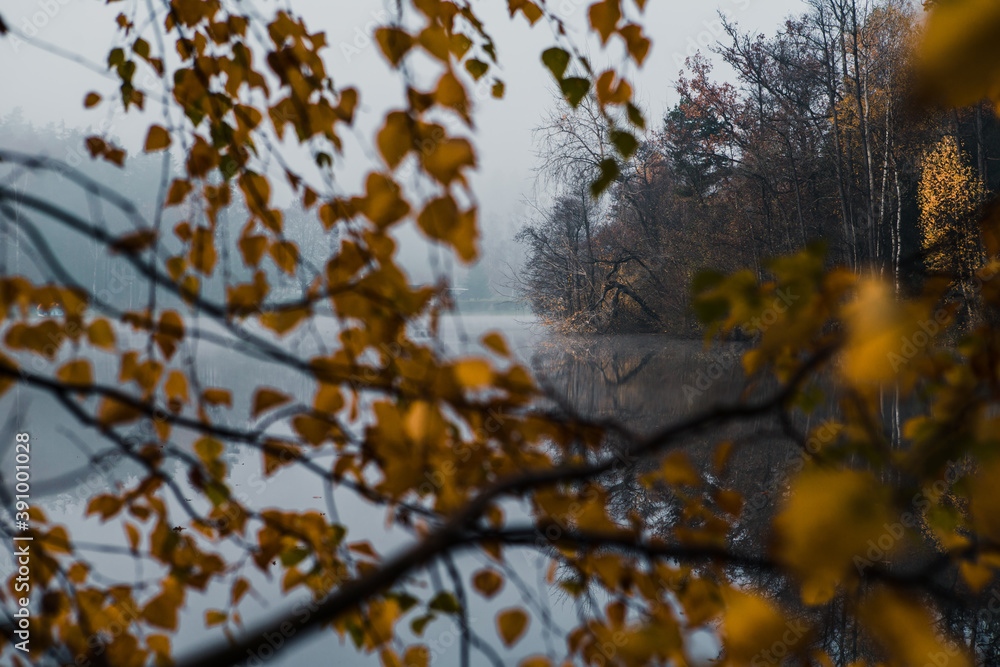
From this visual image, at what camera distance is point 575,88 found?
2.02ft

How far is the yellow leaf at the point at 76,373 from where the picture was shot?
560 millimetres

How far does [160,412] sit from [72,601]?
0.33 meters

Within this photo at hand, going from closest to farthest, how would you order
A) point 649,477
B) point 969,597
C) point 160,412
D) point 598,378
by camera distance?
point 160,412 < point 649,477 < point 969,597 < point 598,378

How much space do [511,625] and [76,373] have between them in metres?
0.47

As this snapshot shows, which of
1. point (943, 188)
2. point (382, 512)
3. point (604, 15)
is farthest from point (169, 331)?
point (943, 188)

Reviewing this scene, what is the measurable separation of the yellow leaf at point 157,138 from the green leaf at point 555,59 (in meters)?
0.48

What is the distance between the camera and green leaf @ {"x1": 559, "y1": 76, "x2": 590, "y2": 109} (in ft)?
2.00

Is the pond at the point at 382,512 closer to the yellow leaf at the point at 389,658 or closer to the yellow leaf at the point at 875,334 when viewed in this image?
the yellow leaf at the point at 389,658

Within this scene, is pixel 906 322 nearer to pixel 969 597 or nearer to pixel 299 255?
pixel 299 255

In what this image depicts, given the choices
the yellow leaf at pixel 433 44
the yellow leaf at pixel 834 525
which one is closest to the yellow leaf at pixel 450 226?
the yellow leaf at pixel 433 44

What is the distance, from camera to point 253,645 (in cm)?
21

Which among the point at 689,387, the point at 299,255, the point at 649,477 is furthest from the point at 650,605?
the point at 689,387

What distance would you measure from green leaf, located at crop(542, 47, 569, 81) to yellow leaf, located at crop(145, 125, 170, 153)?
1.57ft

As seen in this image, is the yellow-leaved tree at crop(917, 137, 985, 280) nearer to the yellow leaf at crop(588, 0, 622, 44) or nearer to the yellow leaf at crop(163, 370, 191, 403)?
the yellow leaf at crop(588, 0, 622, 44)
